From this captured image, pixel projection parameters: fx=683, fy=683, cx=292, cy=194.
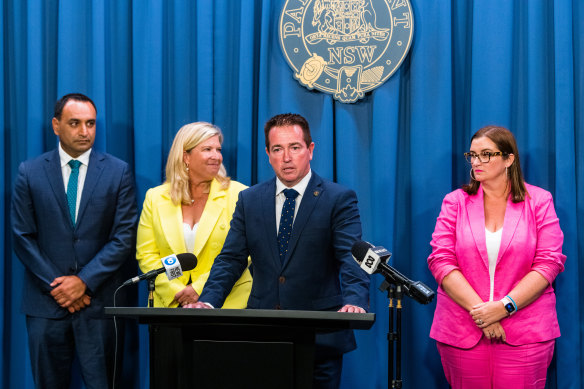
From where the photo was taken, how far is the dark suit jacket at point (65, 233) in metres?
3.95

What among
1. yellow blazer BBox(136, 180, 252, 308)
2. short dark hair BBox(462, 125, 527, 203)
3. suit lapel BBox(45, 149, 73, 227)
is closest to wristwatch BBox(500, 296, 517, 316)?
short dark hair BBox(462, 125, 527, 203)

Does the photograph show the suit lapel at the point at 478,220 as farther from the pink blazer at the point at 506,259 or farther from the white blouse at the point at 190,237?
the white blouse at the point at 190,237

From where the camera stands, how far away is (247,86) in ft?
14.3

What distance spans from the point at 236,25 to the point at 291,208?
1.81m

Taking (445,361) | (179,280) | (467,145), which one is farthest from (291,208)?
(467,145)

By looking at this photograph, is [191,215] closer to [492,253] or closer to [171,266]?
[171,266]

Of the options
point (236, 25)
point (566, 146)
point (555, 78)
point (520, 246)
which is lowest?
point (520, 246)

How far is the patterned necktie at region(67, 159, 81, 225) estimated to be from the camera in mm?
4020

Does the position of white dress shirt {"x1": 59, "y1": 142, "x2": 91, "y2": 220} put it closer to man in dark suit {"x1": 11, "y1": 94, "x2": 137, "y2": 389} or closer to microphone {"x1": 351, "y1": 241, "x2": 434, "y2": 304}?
man in dark suit {"x1": 11, "y1": 94, "x2": 137, "y2": 389}

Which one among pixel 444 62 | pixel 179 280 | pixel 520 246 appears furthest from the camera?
pixel 444 62

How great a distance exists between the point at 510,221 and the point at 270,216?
128 cm

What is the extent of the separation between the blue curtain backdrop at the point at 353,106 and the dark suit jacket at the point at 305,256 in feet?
3.76

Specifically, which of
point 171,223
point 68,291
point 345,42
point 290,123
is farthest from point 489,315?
point 68,291

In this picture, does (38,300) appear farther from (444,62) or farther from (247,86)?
(444,62)
